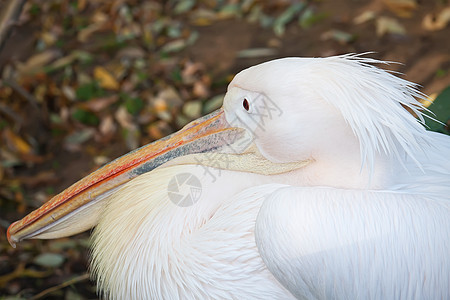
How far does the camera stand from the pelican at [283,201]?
4.01ft

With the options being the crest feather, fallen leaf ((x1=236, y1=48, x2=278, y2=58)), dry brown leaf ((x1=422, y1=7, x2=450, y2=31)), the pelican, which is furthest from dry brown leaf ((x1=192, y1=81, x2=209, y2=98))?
the crest feather

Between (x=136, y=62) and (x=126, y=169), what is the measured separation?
1.82 metres

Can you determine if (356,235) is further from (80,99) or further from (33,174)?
(80,99)

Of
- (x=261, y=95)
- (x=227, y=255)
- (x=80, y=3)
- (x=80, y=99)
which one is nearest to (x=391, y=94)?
(x=261, y=95)

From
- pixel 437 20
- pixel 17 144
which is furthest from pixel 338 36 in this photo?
A: pixel 17 144

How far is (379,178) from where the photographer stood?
135 centimetres

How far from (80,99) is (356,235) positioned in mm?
2252

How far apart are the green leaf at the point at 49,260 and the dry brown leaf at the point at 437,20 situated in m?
2.34

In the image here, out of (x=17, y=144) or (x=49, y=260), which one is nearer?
(x=49, y=260)

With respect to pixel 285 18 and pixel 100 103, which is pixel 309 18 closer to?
pixel 285 18

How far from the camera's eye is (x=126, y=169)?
152cm

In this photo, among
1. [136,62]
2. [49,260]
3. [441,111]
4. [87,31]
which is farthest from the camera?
[87,31]

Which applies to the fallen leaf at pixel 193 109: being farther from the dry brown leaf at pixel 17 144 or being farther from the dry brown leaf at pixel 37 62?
the dry brown leaf at pixel 37 62

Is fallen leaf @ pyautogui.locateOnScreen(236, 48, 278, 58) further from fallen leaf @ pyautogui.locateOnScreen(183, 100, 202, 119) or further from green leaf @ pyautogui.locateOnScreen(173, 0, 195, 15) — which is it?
green leaf @ pyautogui.locateOnScreen(173, 0, 195, 15)
